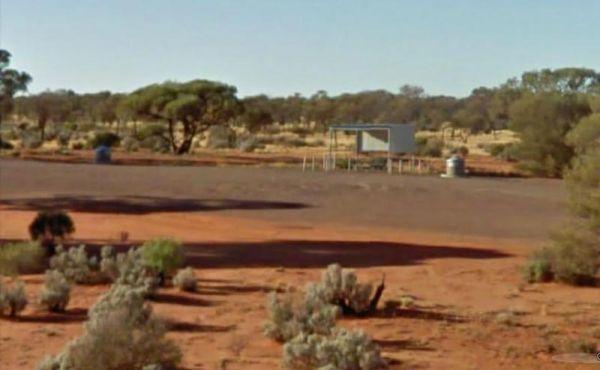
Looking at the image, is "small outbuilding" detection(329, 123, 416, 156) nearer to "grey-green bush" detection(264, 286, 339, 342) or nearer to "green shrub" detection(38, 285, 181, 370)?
"grey-green bush" detection(264, 286, 339, 342)

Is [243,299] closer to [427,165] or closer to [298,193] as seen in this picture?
[298,193]

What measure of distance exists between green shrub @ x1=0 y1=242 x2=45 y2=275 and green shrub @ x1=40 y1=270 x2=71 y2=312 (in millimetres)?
3512

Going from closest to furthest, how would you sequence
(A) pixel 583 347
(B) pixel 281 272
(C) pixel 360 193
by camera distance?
1. (A) pixel 583 347
2. (B) pixel 281 272
3. (C) pixel 360 193

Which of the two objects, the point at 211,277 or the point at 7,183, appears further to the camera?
the point at 7,183

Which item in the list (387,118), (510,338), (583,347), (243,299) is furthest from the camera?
(387,118)

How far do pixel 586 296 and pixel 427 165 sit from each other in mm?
42143

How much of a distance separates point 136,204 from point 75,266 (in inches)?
715

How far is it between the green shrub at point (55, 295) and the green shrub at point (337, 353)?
223 inches

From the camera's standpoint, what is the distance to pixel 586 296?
20188 millimetres

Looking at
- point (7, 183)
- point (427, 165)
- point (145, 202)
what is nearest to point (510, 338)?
point (145, 202)

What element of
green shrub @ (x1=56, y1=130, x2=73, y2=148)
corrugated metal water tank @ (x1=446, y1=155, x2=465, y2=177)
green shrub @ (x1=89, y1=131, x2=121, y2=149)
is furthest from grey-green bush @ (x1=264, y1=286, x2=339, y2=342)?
green shrub @ (x1=56, y1=130, x2=73, y2=148)

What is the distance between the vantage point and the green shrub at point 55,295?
17.5 metres

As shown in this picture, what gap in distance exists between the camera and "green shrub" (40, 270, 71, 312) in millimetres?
17453

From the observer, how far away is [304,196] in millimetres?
43125
